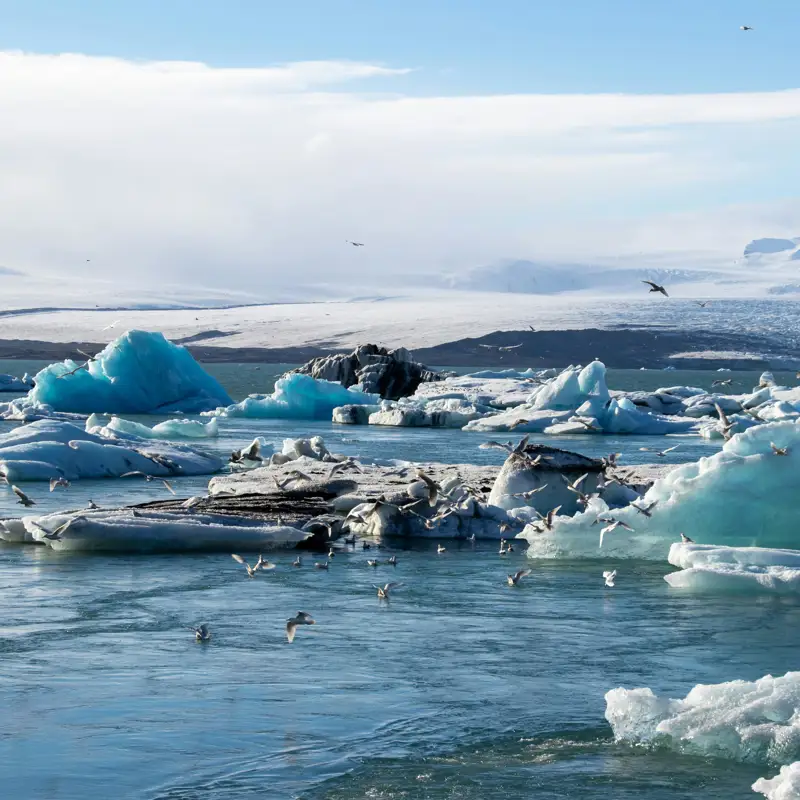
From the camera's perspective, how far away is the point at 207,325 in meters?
170

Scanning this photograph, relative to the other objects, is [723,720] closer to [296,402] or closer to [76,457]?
[76,457]

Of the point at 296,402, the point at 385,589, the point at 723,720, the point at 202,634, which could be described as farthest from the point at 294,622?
the point at 296,402

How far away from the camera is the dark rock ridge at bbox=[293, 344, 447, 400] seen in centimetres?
5450

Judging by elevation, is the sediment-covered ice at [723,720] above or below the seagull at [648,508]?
below

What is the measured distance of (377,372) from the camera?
54.5 meters

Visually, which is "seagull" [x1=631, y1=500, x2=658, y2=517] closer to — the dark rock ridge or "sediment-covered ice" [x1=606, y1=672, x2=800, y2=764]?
"sediment-covered ice" [x1=606, y1=672, x2=800, y2=764]

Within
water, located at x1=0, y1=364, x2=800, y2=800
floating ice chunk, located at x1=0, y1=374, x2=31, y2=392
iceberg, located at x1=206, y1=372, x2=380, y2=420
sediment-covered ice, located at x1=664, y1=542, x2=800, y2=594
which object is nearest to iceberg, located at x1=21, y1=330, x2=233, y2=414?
iceberg, located at x1=206, y1=372, x2=380, y2=420

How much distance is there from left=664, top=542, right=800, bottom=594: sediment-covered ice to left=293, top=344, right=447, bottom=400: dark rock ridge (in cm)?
4198

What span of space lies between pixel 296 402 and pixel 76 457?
23.3m

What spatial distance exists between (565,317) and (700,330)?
612 inches

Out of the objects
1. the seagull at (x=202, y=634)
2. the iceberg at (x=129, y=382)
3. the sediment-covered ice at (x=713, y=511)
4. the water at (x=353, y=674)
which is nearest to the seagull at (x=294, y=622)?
the water at (x=353, y=674)

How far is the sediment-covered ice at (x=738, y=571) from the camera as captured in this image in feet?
37.8

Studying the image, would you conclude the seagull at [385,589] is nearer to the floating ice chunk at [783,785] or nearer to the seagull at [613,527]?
the seagull at [613,527]

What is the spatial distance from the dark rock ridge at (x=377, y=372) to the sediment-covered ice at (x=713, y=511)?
40362mm
